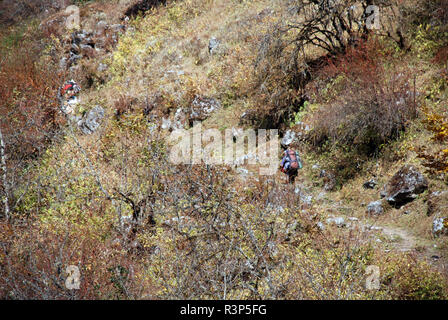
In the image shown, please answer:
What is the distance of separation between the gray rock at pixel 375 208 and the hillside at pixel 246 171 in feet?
0.16

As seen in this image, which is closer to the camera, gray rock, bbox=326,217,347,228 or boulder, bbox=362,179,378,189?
gray rock, bbox=326,217,347,228

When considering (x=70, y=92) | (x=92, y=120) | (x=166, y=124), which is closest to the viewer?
(x=166, y=124)

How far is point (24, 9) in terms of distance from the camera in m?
24.2

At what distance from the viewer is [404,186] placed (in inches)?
273

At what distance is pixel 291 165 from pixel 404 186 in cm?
265

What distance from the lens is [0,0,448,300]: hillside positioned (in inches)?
212

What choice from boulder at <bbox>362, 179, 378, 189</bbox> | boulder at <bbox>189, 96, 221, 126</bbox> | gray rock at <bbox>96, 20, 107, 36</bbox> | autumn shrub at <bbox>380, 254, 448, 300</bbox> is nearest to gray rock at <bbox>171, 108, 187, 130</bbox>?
boulder at <bbox>189, 96, 221, 126</bbox>

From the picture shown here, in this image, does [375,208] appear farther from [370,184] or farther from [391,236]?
[391,236]

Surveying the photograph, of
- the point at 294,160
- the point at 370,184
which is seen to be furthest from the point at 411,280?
the point at 294,160

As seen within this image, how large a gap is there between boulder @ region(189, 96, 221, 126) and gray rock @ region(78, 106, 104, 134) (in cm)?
380

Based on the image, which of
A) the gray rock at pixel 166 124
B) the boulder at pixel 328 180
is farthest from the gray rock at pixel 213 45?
the boulder at pixel 328 180

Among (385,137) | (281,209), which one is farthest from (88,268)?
(385,137)

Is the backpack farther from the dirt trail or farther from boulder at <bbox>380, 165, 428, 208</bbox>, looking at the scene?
boulder at <bbox>380, 165, 428, 208</bbox>
